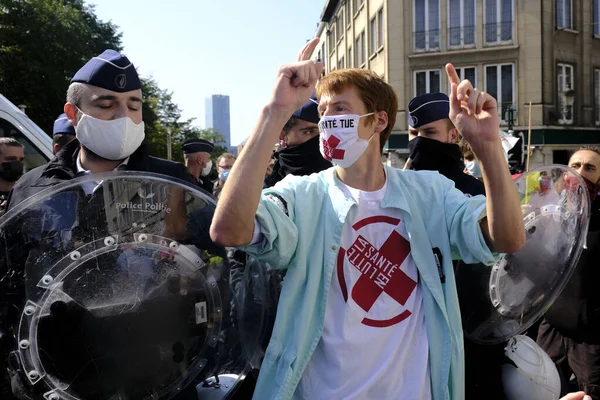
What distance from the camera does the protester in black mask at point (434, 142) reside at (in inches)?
114

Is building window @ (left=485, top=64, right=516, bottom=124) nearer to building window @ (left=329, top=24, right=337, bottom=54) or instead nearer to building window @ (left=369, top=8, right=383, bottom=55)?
building window @ (left=369, top=8, right=383, bottom=55)

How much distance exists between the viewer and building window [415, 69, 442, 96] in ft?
84.2

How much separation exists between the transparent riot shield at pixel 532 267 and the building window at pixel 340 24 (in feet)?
124

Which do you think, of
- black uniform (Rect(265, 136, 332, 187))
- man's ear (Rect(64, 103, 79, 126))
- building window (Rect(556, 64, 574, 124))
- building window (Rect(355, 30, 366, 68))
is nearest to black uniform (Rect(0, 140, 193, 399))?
man's ear (Rect(64, 103, 79, 126))

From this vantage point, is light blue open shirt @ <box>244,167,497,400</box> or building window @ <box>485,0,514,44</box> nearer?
light blue open shirt @ <box>244,167,497,400</box>

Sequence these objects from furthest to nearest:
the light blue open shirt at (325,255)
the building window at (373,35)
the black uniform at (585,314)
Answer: the building window at (373,35) < the black uniform at (585,314) < the light blue open shirt at (325,255)

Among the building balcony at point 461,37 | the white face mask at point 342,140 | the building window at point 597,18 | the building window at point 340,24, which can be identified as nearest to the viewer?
the white face mask at point 342,140

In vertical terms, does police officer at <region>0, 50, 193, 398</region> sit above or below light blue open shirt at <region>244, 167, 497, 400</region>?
above

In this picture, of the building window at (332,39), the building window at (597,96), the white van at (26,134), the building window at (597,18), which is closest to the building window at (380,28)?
the building window at (597,18)

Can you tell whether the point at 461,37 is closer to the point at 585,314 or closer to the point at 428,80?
the point at 428,80

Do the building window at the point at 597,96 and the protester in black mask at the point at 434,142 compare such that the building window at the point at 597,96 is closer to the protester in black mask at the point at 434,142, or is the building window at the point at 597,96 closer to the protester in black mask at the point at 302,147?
the protester in black mask at the point at 434,142

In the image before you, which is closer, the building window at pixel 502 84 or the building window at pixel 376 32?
the building window at pixel 502 84

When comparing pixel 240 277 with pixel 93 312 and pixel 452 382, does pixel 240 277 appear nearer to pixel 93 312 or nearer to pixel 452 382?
pixel 93 312

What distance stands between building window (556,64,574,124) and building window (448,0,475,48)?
13.5ft
